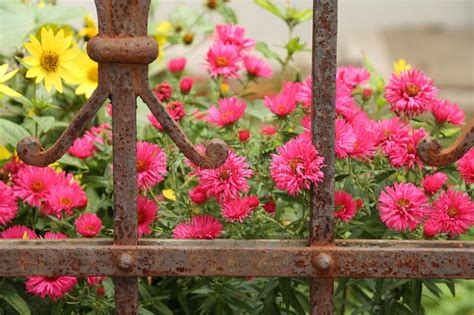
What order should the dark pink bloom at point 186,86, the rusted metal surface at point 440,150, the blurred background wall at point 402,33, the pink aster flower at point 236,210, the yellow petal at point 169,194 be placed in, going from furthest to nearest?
the blurred background wall at point 402,33, the dark pink bloom at point 186,86, the yellow petal at point 169,194, the pink aster flower at point 236,210, the rusted metal surface at point 440,150

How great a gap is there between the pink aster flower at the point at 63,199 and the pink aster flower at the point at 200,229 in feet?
0.71

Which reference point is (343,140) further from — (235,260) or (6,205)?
(6,205)

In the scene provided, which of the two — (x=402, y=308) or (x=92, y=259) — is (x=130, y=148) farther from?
Answer: (x=402, y=308)

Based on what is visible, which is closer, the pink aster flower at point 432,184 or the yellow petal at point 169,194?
the pink aster flower at point 432,184

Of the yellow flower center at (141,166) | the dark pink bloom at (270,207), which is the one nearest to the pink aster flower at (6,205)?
the yellow flower center at (141,166)

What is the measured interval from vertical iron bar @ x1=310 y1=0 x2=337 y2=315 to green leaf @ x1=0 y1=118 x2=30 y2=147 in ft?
2.08

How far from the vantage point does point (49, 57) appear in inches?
75.1

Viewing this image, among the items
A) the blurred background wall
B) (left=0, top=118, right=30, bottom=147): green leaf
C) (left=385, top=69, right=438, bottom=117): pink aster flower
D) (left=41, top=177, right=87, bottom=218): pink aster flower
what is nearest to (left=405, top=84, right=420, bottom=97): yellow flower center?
(left=385, top=69, right=438, bottom=117): pink aster flower

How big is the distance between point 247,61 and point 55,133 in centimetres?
44

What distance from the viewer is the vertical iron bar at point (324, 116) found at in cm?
159

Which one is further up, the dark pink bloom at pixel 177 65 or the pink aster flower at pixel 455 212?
the dark pink bloom at pixel 177 65

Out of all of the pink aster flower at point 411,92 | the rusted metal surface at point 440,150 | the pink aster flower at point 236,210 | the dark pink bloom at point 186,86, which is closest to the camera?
the rusted metal surface at point 440,150

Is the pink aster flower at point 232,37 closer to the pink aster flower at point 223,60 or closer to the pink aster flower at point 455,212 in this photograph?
the pink aster flower at point 223,60

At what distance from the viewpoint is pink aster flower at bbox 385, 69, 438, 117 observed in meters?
1.78
